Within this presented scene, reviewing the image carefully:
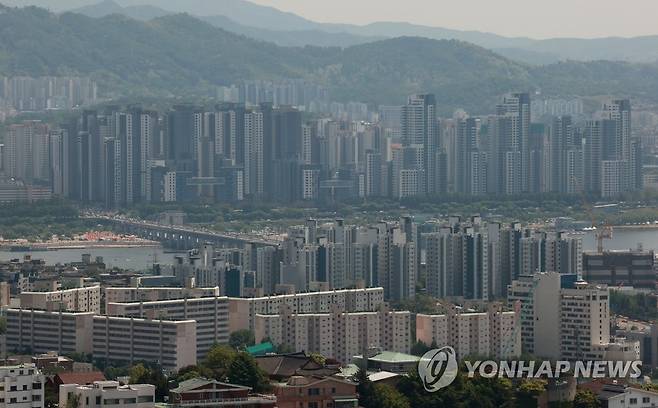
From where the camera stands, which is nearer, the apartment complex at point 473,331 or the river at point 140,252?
the apartment complex at point 473,331

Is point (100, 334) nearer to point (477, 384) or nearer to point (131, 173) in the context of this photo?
point (477, 384)

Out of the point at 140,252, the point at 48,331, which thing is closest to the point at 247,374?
the point at 48,331

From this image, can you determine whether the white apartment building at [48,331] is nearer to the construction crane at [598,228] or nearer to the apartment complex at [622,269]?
the apartment complex at [622,269]

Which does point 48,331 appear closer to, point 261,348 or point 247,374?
point 261,348

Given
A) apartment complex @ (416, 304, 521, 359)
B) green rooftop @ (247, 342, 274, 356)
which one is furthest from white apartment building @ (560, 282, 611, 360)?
green rooftop @ (247, 342, 274, 356)

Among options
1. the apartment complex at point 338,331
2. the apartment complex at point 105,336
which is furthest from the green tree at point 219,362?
the apartment complex at point 338,331

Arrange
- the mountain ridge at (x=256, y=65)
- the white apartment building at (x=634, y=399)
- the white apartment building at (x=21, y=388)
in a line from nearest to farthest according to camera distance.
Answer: the white apartment building at (x=21, y=388)
the white apartment building at (x=634, y=399)
the mountain ridge at (x=256, y=65)
